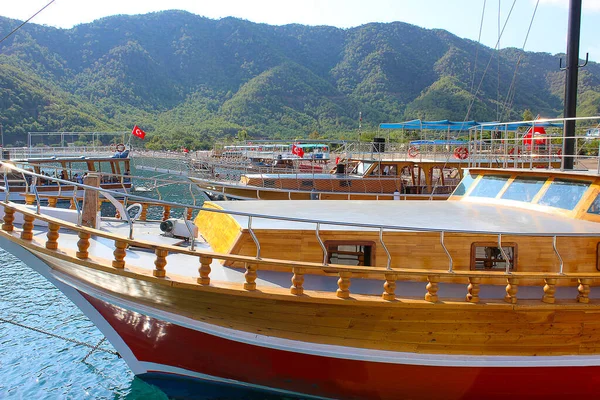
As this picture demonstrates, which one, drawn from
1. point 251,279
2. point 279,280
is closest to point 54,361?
point 279,280

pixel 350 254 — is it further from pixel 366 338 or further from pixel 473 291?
pixel 473 291

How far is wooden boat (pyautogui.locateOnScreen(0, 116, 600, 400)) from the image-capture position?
609cm

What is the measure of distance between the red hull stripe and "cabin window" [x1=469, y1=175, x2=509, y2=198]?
416cm

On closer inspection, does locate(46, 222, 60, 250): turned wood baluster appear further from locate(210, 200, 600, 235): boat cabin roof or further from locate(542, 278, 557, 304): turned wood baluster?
locate(542, 278, 557, 304): turned wood baluster

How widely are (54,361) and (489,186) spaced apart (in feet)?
32.2

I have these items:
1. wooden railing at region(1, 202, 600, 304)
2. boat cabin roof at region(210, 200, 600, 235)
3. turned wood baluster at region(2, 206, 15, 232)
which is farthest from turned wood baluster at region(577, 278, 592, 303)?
turned wood baluster at region(2, 206, 15, 232)

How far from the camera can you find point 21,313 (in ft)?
41.6

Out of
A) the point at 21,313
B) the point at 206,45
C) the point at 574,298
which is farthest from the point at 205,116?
the point at 574,298

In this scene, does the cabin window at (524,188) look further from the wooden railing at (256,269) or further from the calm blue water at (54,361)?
the calm blue water at (54,361)

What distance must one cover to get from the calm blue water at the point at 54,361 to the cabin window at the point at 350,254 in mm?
3942

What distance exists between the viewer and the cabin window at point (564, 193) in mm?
8117

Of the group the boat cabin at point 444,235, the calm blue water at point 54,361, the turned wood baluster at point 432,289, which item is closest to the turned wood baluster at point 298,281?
the boat cabin at point 444,235

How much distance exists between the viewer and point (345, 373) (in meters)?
6.48

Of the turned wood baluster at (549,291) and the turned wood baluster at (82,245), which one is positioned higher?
the turned wood baluster at (82,245)
